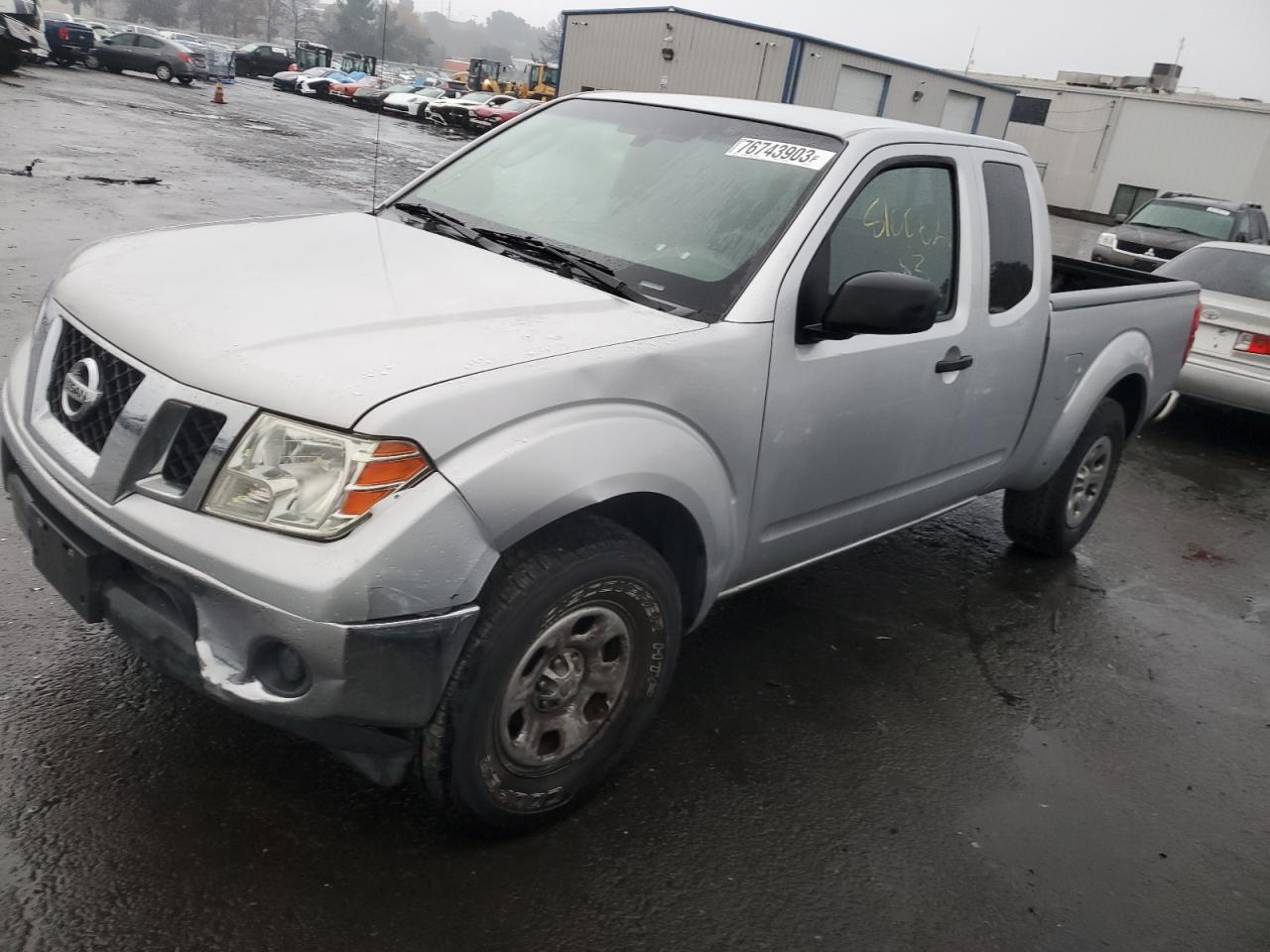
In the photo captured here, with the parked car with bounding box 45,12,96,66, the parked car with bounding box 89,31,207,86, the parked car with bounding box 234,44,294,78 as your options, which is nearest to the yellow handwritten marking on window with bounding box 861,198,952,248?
the parked car with bounding box 45,12,96,66

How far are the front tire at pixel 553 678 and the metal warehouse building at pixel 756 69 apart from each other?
3221 centimetres

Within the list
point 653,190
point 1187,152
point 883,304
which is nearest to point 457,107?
point 1187,152

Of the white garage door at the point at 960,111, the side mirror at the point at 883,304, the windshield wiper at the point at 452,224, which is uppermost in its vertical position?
the white garage door at the point at 960,111

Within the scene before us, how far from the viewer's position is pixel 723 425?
9.50ft

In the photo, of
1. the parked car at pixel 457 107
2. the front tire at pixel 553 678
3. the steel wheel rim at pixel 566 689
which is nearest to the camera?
the front tire at pixel 553 678

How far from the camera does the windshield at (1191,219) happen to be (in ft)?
52.5

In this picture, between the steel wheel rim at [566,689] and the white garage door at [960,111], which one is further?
the white garage door at [960,111]

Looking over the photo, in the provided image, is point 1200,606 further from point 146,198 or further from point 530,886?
point 146,198

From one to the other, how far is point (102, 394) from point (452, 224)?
1.40 metres

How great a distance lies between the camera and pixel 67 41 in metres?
32.8

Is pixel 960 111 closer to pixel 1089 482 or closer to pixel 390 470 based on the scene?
pixel 1089 482

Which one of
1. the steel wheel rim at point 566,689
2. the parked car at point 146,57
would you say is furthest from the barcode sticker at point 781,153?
the parked car at point 146,57

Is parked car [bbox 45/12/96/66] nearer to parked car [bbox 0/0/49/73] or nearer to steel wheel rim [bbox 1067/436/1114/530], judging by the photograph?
parked car [bbox 0/0/49/73]

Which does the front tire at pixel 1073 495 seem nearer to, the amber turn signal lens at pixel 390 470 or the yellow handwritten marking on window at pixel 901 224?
the yellow handwritten marking on window at pixel 901 224
